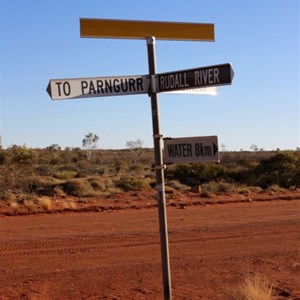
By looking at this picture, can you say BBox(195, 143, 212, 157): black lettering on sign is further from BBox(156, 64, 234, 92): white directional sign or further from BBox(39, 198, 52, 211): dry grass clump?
BBox(39, 198, 52, 211): dry grass clump

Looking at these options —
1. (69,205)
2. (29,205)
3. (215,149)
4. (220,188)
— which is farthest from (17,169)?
(215,149)

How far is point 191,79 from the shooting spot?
6023mm

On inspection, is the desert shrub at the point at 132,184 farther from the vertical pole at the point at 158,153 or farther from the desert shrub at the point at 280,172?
the vertical pole at the point at 158,153

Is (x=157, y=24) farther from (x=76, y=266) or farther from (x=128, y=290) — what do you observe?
(x=76, y=266)

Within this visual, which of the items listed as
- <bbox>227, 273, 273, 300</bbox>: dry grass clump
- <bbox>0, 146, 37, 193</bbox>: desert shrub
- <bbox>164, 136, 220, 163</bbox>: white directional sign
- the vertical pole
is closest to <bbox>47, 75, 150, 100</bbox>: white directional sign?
the vertical pole

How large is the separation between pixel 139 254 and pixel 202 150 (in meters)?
7.10

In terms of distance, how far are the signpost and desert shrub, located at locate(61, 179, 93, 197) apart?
896 inches

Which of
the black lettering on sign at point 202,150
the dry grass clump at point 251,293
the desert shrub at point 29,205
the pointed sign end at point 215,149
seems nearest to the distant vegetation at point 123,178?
the desert shrub at point 29,205

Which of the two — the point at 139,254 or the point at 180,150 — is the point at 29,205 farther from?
the point at 180,150

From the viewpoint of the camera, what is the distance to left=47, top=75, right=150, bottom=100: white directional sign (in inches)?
228

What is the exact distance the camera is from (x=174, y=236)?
1504cm

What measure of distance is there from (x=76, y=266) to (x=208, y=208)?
39.4 feet

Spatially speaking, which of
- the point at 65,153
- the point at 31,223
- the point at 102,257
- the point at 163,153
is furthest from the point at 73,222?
the point at 65,153

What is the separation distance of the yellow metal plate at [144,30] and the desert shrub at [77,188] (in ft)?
74.6
